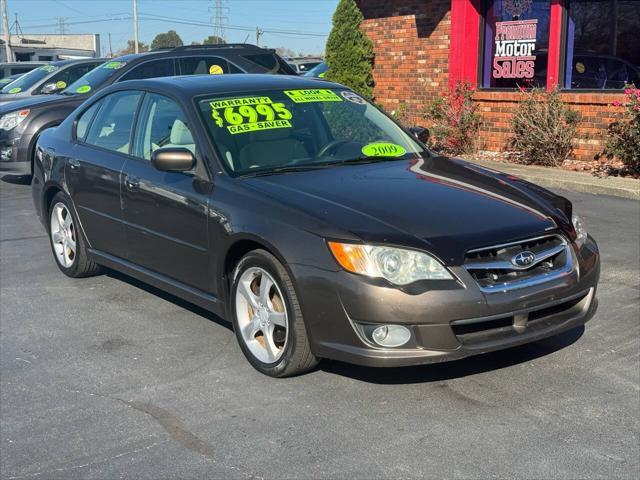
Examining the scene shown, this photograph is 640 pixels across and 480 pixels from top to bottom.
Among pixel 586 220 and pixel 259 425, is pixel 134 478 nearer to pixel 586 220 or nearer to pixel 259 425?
pixel 259 425

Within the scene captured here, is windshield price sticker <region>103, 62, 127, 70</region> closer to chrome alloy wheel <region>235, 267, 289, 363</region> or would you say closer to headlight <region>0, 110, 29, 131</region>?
headlight <region>0, 110, 29, 131</region>

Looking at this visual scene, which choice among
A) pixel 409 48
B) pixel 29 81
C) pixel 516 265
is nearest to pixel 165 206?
pixel 516 265

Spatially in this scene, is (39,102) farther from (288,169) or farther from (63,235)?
(288,169)

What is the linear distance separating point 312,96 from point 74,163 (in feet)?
6.37

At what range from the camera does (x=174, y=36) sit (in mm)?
108500

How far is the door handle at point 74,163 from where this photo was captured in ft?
20.6

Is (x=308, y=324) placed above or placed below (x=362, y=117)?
below

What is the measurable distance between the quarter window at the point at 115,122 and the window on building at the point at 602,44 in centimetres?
872

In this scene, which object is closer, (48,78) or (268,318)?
(268,318)

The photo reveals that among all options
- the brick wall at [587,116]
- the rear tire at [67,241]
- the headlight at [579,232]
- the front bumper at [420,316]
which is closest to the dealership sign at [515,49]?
the brick wall at [587,116]

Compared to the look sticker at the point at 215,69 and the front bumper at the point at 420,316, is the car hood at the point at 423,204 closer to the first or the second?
the front bumper at the point at 420,316

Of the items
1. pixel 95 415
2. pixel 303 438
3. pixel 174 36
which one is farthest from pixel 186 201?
pixel 174 36

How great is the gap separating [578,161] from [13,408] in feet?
32.0

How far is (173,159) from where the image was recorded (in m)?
4.94
